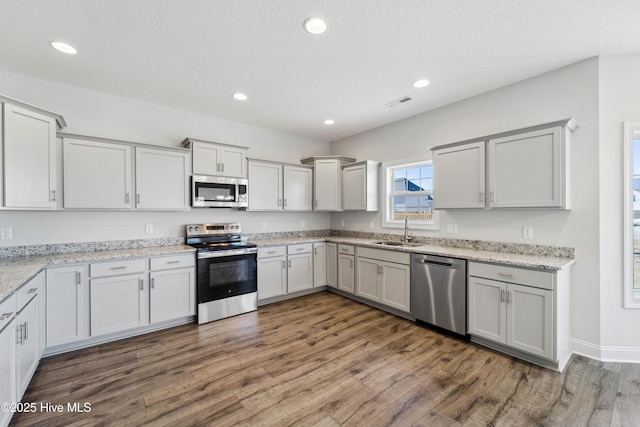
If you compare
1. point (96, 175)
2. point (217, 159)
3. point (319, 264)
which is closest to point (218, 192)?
point (217, 159)

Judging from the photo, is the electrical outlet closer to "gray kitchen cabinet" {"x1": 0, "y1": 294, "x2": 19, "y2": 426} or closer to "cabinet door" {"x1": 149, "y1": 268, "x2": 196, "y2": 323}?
"cabinet door" {"x1": 149, "y1": 268, "x2": 196, "y2": 323}

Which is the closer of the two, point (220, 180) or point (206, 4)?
point (206, 4)

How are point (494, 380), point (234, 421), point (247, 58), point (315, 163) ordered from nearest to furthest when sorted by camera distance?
point (234, 421) < point (494, 380) < point (247, 58) < point (315, 163)

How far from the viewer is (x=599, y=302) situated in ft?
8.20

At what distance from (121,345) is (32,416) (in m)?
0.99

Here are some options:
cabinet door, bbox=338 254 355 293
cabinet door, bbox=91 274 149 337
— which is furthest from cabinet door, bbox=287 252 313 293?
cabinet door, bbox=91 274 149 337

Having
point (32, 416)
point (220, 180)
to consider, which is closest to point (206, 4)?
point (220, 180)

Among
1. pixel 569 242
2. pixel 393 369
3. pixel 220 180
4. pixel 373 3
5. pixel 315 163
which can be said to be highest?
pixel 373 3

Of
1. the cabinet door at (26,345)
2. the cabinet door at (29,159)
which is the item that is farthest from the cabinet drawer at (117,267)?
the cabinet door at (29,159)

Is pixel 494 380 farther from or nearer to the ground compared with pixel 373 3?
nearer to the ground

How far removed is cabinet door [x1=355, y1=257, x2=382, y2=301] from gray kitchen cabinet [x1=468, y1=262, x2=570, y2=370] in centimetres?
121

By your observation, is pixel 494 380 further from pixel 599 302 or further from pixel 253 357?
pixel 253 357

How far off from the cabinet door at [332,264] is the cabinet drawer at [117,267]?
8.59 ft

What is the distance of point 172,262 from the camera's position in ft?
10.4
